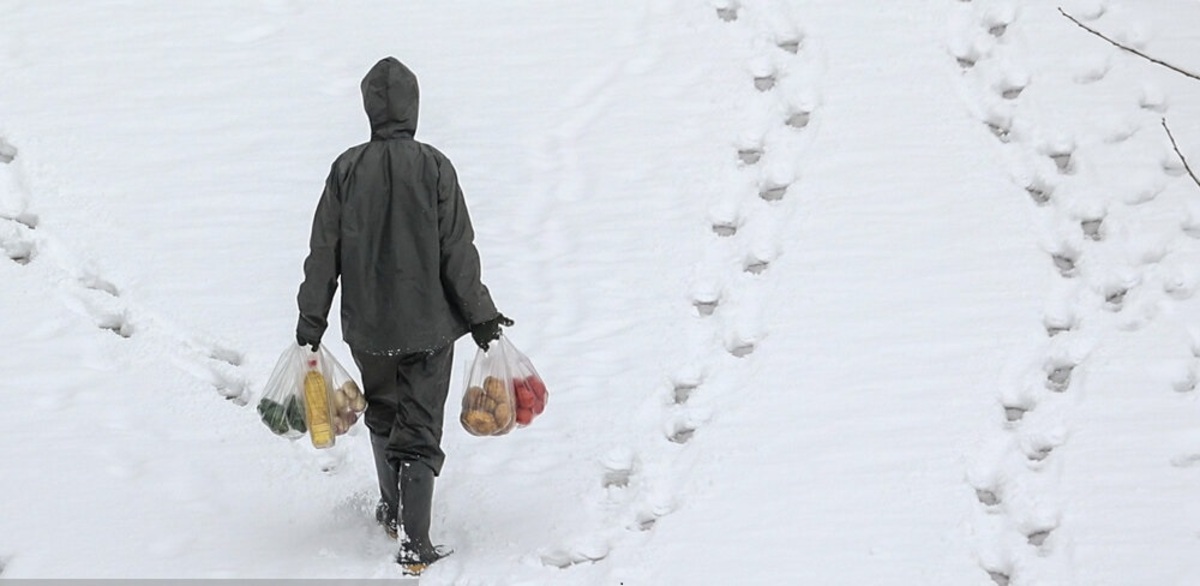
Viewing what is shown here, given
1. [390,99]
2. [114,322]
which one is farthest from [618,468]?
[114,322]

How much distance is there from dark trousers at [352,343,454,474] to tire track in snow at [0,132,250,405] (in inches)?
38.9

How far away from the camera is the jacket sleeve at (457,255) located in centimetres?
418

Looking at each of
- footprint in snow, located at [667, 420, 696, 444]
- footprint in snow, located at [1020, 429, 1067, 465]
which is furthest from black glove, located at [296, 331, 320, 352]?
footprint in snow, located at [1020, 429, 1067, 465]

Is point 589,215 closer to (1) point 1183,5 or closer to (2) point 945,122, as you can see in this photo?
(2) point 945,122

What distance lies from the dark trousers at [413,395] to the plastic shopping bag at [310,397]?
0.26ft

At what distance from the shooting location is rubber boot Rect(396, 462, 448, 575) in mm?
4285

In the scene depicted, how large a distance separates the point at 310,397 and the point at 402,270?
434 millimetres

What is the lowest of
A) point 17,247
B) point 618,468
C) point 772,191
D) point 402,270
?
point 618,468

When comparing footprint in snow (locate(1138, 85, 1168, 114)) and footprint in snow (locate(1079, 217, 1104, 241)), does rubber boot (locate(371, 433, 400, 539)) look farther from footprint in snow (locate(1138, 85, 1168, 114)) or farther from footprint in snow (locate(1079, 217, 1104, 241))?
footprint in snow (locate(1138, 85, 1168, 114))

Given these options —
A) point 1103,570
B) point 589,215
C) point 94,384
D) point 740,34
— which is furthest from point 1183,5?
point 94,384

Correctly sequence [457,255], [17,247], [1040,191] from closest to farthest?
[457,255], [17,247], [1040,191]

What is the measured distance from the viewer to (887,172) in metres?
6.23

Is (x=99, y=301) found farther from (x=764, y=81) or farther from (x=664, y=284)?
(x=764, y=81)

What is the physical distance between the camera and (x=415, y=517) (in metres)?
4.31
